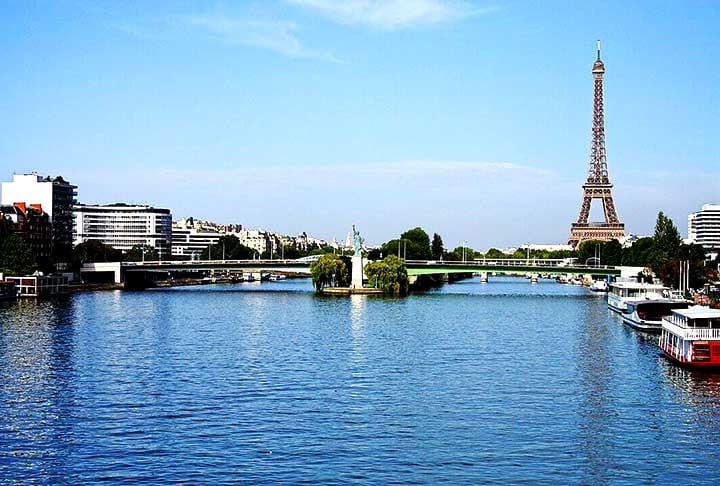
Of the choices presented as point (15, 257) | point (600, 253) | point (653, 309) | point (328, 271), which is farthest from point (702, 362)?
point (600, 253)

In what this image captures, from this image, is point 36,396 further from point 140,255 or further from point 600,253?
point 600,253

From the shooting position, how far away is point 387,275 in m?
101

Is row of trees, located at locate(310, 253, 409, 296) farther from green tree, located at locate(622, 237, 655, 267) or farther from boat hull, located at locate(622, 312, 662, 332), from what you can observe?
boat hull, located at locate(622, 312, 662, 332)

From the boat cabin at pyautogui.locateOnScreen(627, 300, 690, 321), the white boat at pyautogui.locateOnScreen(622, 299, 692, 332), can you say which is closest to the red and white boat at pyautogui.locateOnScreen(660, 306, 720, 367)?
the white boat at pyautogui.locateOnScreen(622, 299, 692, 332)

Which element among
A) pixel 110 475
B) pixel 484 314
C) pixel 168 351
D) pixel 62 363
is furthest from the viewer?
pixel 484 314

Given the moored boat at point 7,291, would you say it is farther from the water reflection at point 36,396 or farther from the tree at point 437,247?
the tree at point 437,247

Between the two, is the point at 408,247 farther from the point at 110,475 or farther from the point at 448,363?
the point at 110,475

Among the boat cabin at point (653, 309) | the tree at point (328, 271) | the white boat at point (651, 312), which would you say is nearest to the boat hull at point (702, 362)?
the white boat at point (651, 312)

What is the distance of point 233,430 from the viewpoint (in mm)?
26750

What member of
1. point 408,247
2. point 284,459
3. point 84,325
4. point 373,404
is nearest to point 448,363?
point 373,404

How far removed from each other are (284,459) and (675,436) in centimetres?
1012

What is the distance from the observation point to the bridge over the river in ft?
322

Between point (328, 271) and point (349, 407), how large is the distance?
7186cm

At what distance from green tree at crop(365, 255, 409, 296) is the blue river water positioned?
4542cm
